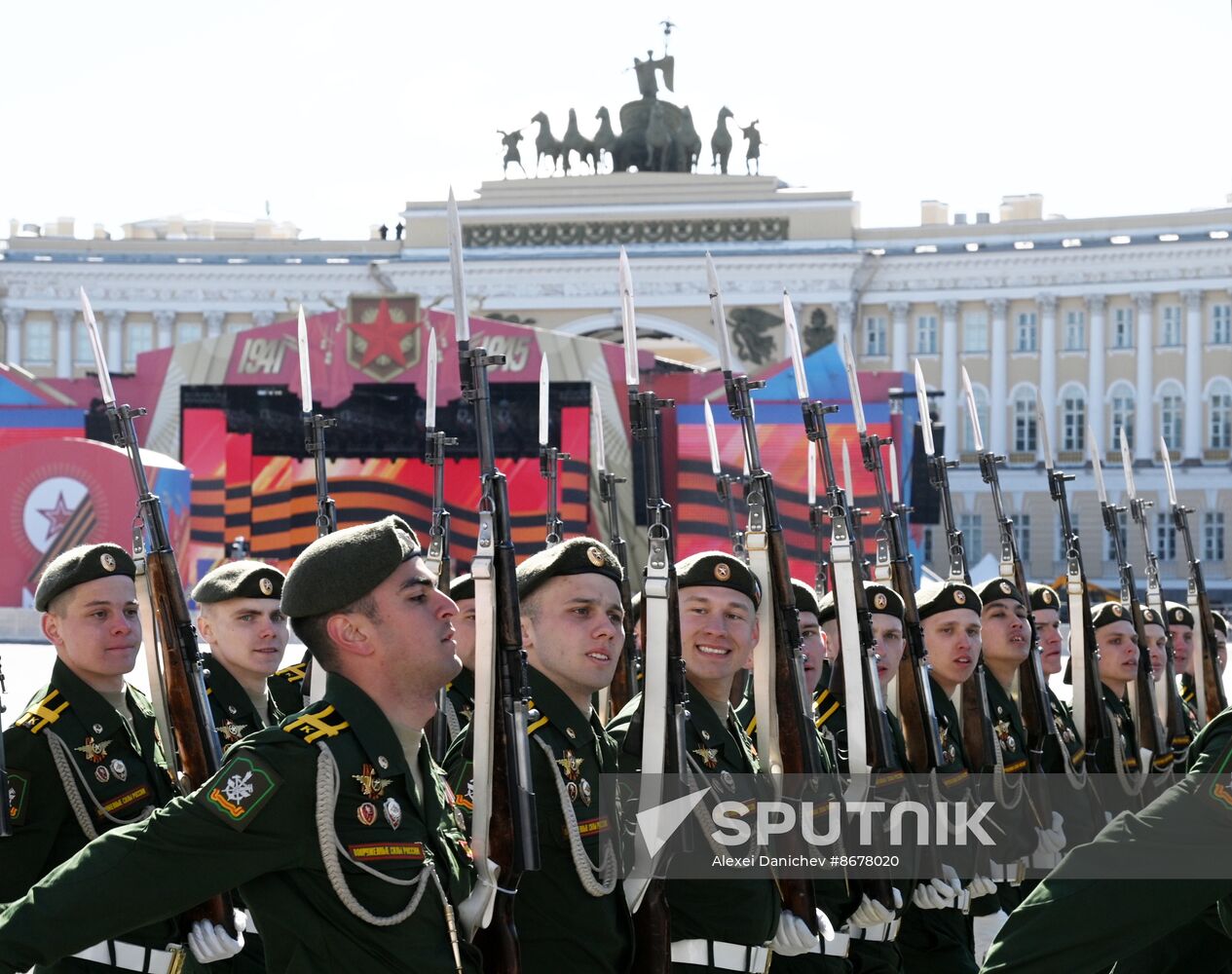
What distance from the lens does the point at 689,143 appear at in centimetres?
5156

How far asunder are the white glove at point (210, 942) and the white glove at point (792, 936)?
4.33 feet

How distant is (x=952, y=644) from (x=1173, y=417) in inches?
1723

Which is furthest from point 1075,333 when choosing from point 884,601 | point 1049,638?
point 884,601

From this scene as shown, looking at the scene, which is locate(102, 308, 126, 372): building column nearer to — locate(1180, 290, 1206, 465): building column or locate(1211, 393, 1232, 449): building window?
locate(1180, 290, 1206, 465): building column

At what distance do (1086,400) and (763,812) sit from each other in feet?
149

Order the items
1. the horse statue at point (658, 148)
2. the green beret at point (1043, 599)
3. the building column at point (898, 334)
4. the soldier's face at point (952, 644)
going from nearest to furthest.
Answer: the soldier's face at point (952, 644), the green beret at point (1043, 599), the building column at point (898, 334), the horse statue at point (658, 148)

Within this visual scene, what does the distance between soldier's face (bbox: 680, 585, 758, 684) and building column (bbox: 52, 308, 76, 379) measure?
49503mm

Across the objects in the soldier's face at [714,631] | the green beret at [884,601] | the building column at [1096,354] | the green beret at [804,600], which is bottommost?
the building column at [1096,354]

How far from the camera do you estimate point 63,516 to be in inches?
1146

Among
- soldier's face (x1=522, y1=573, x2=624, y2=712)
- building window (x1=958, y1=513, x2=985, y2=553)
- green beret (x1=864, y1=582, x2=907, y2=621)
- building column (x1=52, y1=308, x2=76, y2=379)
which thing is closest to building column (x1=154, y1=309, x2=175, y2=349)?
building column (x1=52, y1=308, x2=76, y2=379)

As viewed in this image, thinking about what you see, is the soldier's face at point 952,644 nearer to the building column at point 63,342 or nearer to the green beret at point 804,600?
the green beret at point 804,600

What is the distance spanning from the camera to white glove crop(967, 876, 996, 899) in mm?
5992

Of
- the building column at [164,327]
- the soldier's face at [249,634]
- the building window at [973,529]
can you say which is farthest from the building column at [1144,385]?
the soldier's face at [249,634]

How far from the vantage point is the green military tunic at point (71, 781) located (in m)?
4.12
